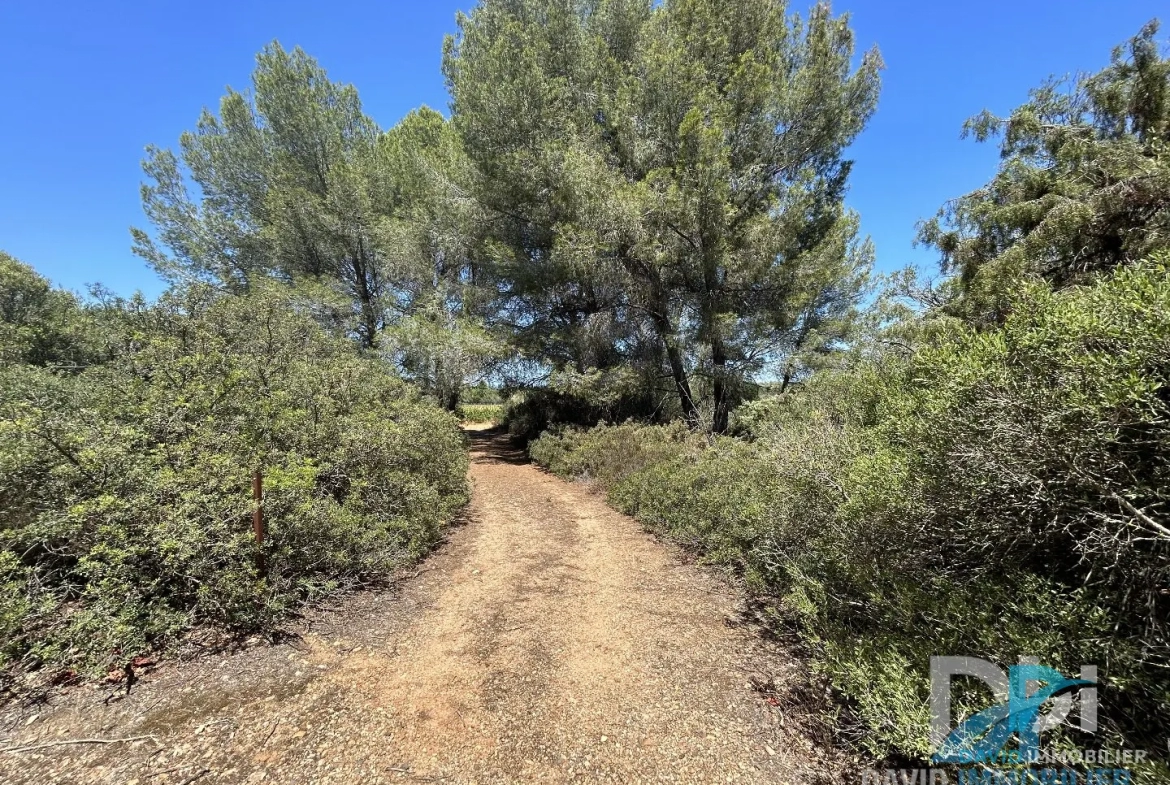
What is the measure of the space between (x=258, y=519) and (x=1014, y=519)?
16.3 feet

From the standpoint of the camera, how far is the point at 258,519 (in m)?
3.51

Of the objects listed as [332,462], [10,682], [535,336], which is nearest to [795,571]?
[332,462]

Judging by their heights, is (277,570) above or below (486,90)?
below

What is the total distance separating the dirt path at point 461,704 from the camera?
90.0 inches

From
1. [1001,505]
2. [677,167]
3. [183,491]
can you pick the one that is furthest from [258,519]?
[677,167]

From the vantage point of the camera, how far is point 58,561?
10.5 feet

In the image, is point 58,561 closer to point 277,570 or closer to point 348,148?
point 277,570

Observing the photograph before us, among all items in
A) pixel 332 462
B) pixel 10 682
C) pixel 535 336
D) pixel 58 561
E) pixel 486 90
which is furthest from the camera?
pixel 535 336

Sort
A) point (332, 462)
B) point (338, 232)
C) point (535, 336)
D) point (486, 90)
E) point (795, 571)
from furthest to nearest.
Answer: point (338, 232) → point (535, 336) → point (486, 90) → point (332, 462) → point (795, 571)

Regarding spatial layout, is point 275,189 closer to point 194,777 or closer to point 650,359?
point 650,359

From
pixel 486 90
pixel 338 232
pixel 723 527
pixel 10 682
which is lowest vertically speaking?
pixel 10 682

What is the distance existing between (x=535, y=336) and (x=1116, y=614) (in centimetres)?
988

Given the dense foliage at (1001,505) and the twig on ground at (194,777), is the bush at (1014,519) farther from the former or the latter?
the twig on ground at (194,777)

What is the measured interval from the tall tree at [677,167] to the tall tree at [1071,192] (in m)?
2.65
